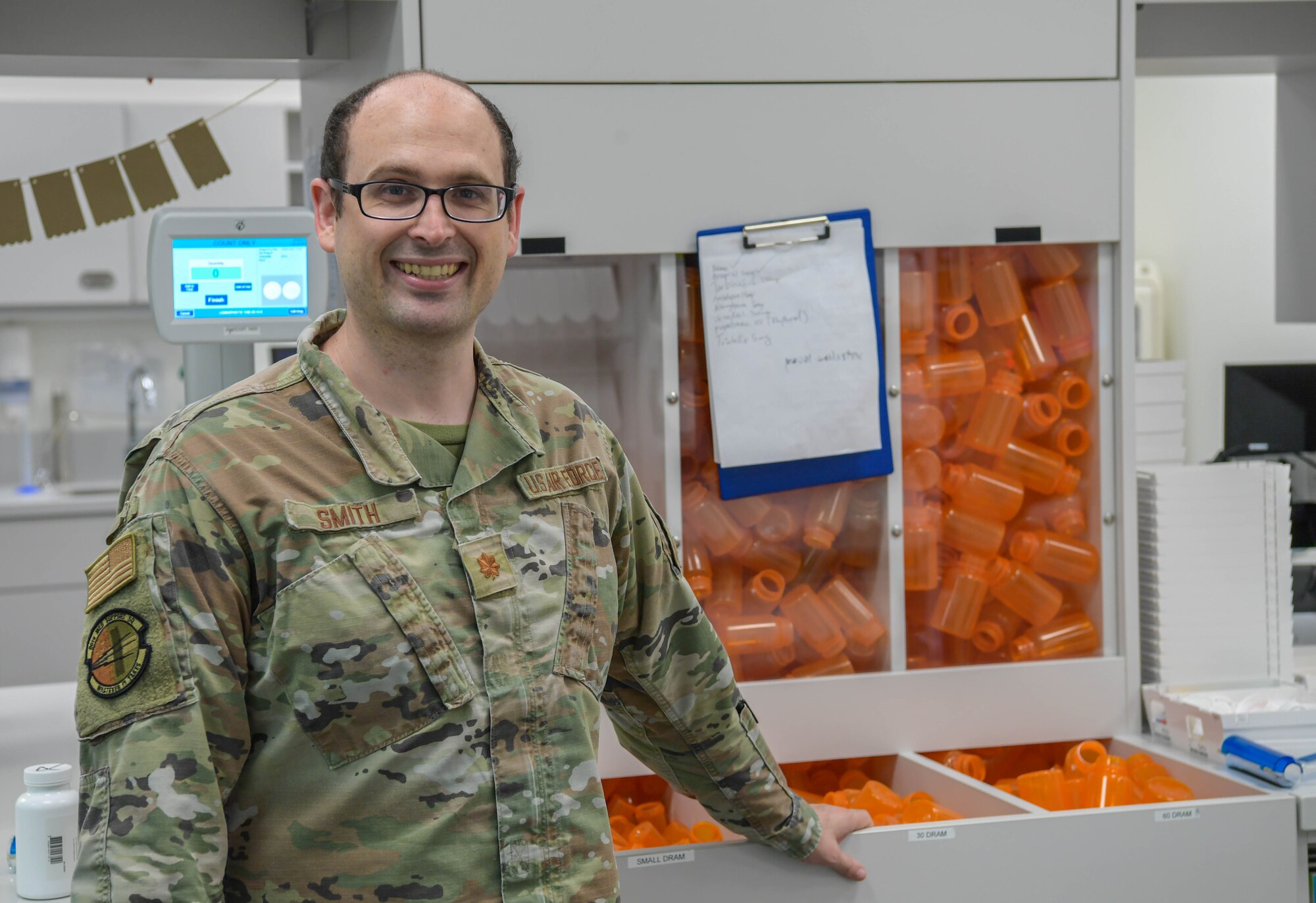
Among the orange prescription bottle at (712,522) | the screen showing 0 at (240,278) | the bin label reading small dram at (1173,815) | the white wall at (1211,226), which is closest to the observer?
the bin label reading small dram at (1173,815)

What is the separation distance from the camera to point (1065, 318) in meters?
2.58

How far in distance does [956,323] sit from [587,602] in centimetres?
136

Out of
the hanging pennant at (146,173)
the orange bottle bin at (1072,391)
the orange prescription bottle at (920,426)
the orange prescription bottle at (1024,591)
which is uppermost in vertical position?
the hanging pennant at (146,173)

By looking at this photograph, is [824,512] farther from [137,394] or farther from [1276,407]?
[137,394]

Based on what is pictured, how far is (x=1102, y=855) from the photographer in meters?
Result: 2.05

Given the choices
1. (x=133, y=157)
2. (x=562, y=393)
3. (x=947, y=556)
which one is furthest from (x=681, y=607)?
(x=133, y=157)

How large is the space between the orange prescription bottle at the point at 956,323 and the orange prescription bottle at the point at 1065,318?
0.49 feet

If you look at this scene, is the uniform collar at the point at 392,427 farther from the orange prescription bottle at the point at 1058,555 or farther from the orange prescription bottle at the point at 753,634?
the orange prescription bottle at the point at 1058,555

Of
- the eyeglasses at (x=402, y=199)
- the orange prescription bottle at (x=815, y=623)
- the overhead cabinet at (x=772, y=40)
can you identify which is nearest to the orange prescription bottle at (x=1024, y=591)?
the orange prescription bottle at (x=815, y=623)

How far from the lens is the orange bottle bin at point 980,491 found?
8.36ft

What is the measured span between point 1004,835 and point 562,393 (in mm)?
1036

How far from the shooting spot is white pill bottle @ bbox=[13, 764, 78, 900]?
154 centimetres

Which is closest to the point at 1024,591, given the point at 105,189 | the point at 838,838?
the point at 838,838

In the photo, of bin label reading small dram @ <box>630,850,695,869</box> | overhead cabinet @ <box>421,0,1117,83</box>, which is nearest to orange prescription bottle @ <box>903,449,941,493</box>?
overhead cabinet @ <box>421,0,1117,83</box>
